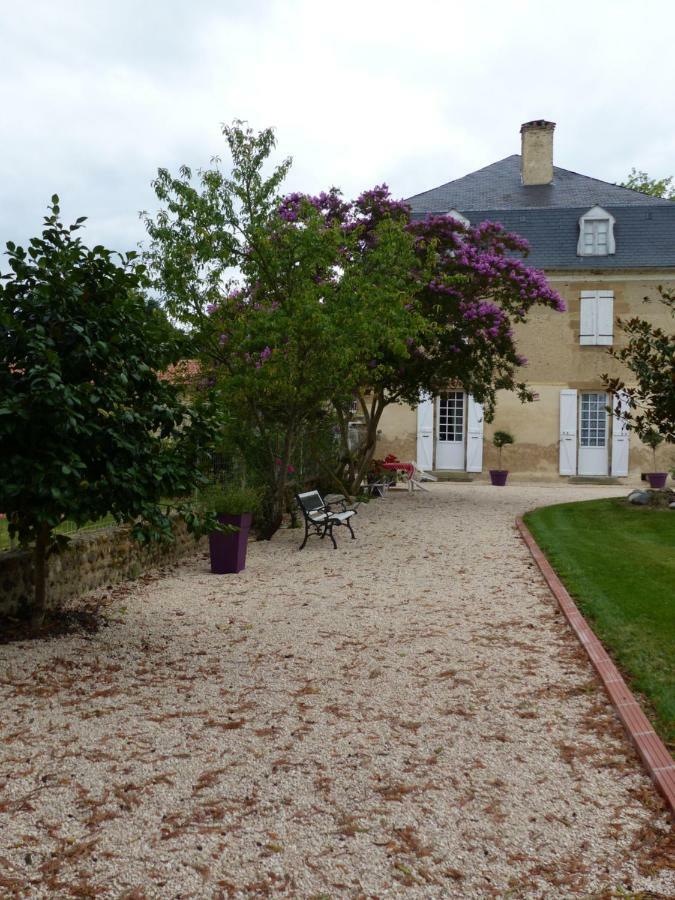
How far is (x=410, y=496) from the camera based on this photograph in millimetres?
16375

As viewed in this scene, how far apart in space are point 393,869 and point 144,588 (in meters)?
5.02

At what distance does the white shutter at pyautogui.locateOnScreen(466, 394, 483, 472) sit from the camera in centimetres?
2114

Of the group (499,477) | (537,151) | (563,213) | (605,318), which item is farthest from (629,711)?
(537,151)

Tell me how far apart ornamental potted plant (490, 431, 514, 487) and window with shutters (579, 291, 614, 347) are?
10.3ft

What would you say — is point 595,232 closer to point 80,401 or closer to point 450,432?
point 450,432

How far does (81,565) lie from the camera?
22.2ft

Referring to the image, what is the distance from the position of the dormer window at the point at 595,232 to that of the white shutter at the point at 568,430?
385 centimetres

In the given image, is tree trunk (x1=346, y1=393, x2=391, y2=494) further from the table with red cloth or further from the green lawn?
the green lawn

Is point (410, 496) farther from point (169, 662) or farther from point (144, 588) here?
point (169, 662)

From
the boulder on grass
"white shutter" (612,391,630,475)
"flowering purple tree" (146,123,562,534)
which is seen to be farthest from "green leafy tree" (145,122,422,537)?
"white shutter" (612,391,630,475)

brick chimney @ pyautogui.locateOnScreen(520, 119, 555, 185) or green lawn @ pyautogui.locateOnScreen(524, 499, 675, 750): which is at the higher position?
brick chimney @ pyautogui.locateOnScreen(520, 119, 555, 185)

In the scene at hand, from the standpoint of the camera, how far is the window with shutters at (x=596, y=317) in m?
21.2

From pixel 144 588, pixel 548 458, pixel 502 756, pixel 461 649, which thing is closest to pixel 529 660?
pixel 461 649

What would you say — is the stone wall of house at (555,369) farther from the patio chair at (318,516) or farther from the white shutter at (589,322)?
the patio chair at (318,516)
